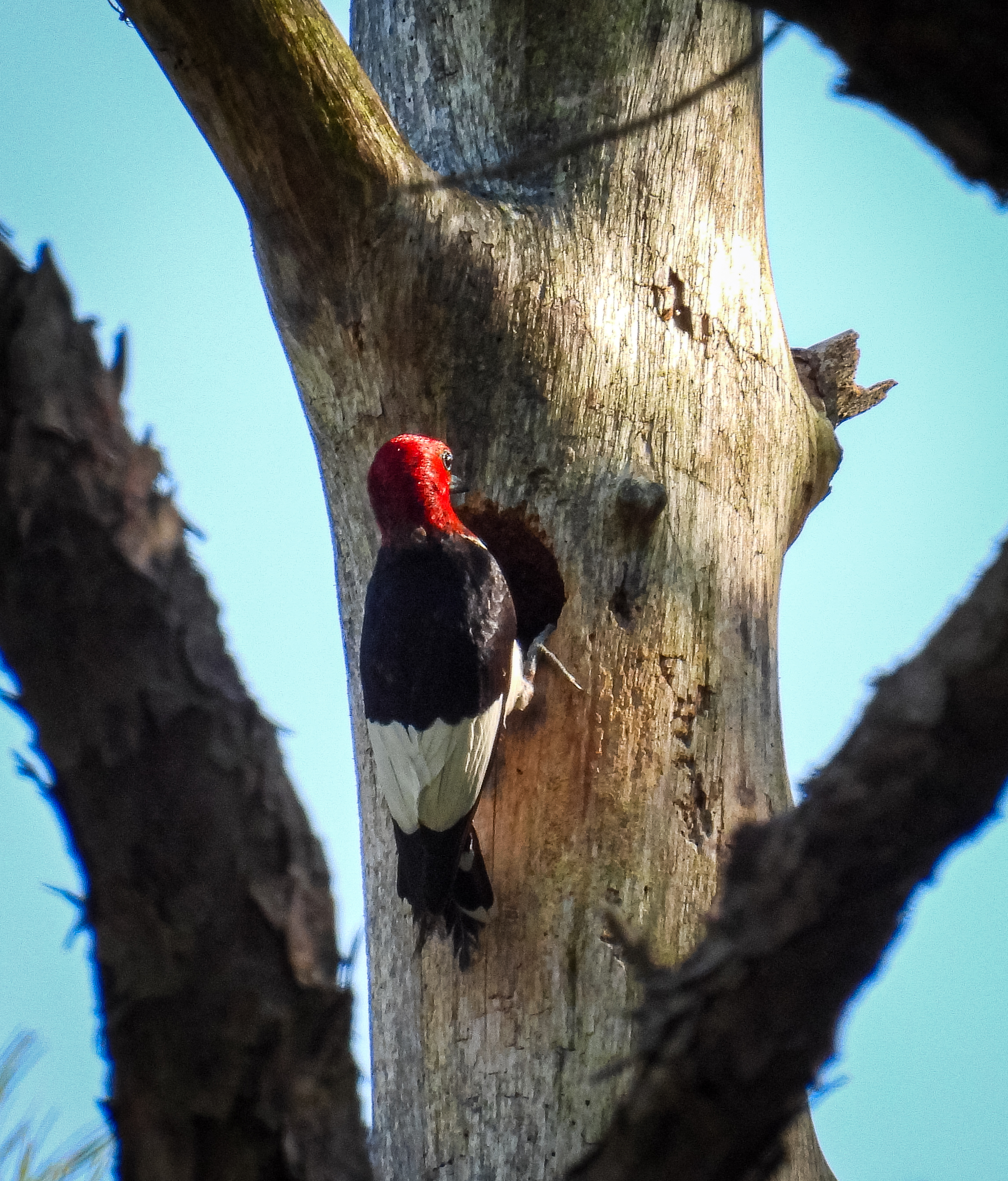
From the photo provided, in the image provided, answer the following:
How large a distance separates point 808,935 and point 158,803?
68 centimetres

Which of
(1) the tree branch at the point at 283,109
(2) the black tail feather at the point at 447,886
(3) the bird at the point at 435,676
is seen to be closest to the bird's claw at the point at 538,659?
(3) the bird at the point at 435,676

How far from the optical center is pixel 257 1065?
122 centimetres

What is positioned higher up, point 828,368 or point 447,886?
point 828,368

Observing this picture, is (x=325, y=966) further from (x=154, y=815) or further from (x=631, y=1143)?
(x=631, y=1143)

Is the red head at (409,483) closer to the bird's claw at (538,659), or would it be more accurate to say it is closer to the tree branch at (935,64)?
the bird's claw at (538,659)

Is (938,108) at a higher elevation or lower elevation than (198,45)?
lower

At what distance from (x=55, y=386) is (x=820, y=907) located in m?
0.98

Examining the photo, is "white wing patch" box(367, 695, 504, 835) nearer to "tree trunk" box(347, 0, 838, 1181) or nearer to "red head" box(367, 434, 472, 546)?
"tree trunk" box(347, 0, 838, 1181)

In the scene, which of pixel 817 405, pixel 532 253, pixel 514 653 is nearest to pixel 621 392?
pixel 532 253

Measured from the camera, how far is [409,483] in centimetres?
289

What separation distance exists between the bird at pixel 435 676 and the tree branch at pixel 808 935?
125cm

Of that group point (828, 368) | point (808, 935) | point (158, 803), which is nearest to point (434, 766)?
point (158, 803)

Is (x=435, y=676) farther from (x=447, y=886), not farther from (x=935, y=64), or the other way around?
(x=935, y=64)

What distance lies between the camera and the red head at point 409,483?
2.85 m
